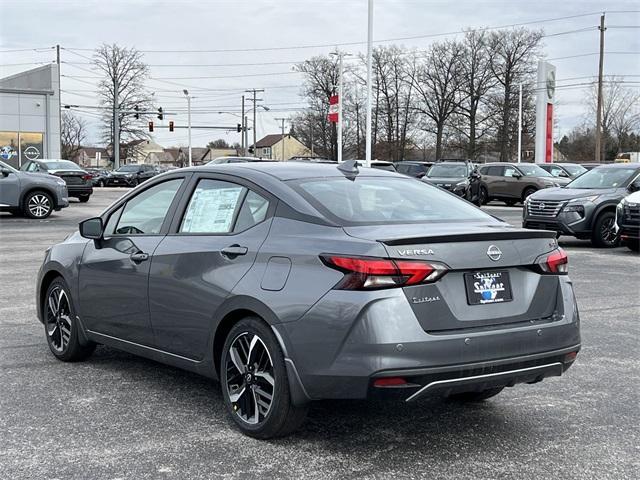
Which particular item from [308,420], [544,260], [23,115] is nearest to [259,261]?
[308,420]

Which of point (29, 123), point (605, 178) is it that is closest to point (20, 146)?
point (29, 123)

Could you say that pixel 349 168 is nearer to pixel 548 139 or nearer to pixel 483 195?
pixel 483 195

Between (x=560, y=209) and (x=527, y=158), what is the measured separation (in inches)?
2666

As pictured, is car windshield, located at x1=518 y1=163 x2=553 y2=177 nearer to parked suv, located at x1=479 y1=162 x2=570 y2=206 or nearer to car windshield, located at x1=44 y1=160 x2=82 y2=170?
parked suv, located at x1=479 y1=162 x2=570 y2=206

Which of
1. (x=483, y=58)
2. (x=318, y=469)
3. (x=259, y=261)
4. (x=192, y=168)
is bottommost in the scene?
(x=318, y=469)

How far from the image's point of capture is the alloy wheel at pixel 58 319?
19.8 ft

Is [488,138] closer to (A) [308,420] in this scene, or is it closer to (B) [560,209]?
(B) [560,209]

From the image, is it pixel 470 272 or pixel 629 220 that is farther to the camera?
pixel 629 220

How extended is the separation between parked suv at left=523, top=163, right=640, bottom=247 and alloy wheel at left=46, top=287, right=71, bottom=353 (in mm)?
11144

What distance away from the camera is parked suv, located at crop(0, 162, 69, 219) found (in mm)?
21141

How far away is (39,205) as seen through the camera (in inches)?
849

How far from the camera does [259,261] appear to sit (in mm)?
4312

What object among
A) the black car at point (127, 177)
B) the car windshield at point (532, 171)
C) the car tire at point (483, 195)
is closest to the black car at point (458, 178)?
the car tire at point (483, 195)

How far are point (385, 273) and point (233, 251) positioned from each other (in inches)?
41.8
